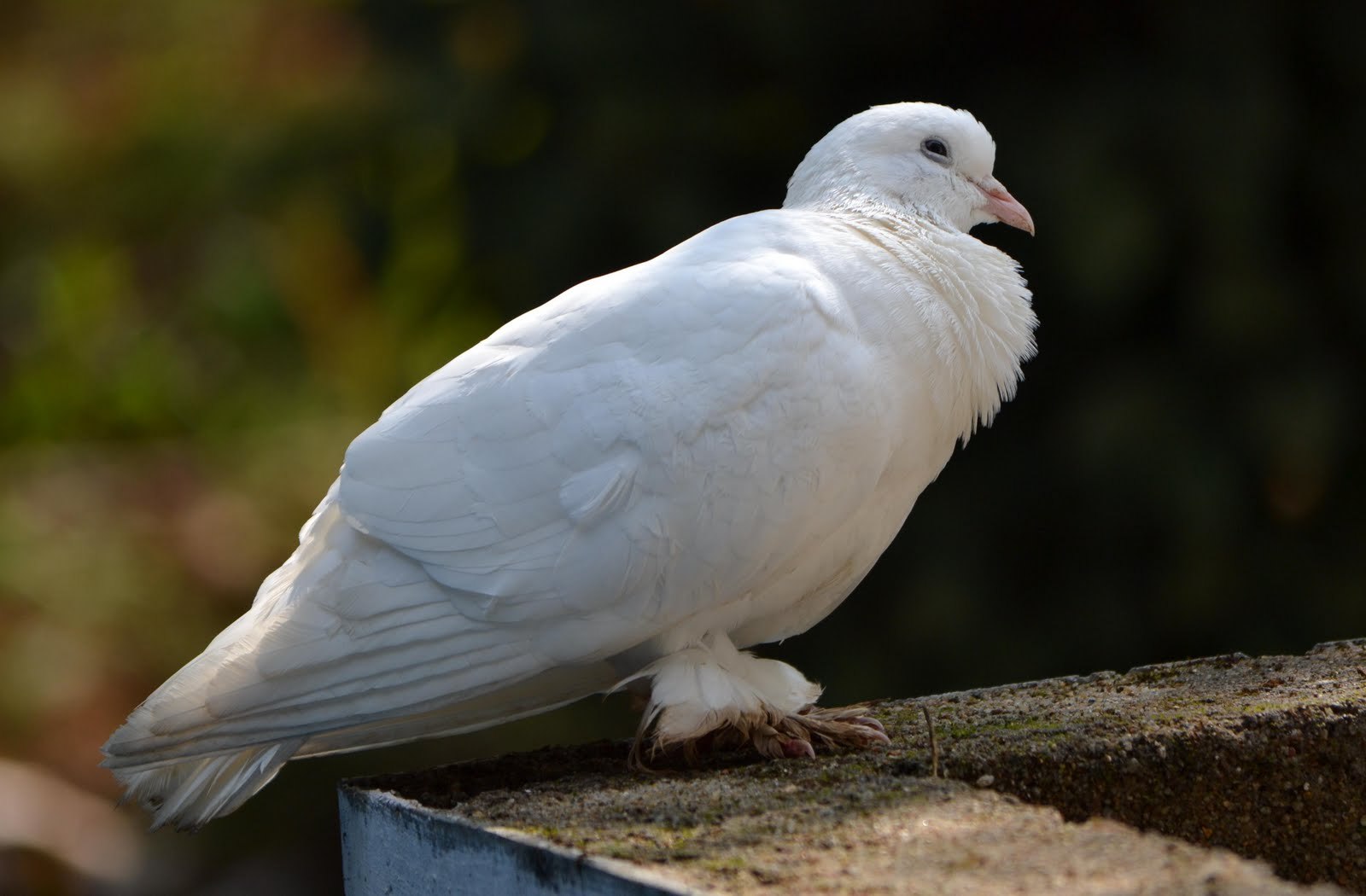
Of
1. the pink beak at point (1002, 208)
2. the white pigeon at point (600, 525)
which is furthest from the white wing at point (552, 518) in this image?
the pink beak at point (1002, 208)

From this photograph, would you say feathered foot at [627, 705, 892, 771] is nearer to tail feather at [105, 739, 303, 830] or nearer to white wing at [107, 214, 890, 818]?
white wing at [107, 214, 890, 818]

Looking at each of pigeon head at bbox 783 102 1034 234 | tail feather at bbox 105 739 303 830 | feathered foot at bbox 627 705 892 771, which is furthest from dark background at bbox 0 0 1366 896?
tail feather at bbox 105 739 303 830

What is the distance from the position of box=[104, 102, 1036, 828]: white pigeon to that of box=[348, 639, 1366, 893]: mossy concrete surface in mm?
219

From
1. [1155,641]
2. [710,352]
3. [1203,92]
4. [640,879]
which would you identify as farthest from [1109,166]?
[640,879]

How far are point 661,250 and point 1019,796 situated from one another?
4.10m

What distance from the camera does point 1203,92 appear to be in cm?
640

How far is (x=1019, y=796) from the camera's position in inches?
124

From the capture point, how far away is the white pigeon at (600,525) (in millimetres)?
3363

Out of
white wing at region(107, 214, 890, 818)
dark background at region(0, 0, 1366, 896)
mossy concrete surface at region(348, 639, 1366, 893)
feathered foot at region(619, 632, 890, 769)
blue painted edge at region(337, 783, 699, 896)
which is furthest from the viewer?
dark background at region(0, 0, 1366, 896)

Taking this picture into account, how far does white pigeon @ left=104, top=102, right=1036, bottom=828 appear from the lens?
3.36 meters

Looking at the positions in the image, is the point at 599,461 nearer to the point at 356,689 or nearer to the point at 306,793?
the point at 356,689

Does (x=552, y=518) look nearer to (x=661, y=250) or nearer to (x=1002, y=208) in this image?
(x=1002, y=208)

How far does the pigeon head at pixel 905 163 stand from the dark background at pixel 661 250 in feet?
7.14

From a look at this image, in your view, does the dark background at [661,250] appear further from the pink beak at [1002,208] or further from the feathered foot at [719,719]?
the feathered foot at [719,719]
